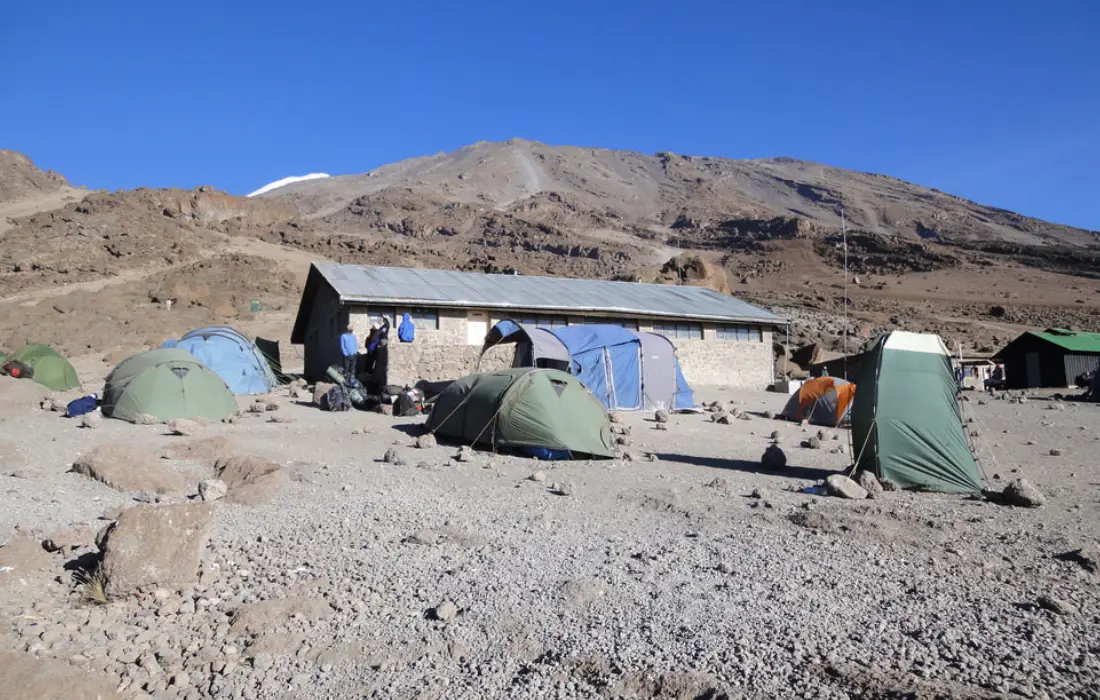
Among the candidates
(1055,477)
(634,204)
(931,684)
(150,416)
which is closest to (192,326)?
(150,416)

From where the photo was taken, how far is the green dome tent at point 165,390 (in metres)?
13.0

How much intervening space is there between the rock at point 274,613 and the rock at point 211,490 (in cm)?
285

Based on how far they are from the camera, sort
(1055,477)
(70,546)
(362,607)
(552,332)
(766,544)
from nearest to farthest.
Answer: (362,607) → (70,546) → (766,544) → (1055,477) → (552,332)

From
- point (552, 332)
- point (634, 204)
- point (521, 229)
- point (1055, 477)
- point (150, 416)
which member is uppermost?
point (634, 204)

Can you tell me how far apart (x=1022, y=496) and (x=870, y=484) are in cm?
152

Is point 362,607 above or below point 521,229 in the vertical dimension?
below

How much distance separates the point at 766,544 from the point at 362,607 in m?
3.46

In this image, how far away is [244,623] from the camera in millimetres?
5125

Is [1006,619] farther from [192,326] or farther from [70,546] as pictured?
[192,326]

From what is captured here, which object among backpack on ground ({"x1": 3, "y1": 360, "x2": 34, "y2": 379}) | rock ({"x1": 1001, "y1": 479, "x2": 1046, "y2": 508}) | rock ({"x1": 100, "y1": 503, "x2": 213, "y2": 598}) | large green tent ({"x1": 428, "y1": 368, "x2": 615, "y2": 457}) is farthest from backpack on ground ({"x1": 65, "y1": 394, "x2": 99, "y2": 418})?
rock ({"x1": 1001, "y1": 479, "x2": 1046, "y2": 508})

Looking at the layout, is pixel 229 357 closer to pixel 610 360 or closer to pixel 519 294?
pixel 610 360

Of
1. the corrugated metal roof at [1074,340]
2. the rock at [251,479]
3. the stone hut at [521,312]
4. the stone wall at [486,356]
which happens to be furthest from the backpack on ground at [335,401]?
the corrugated metal roof at [1074,340]

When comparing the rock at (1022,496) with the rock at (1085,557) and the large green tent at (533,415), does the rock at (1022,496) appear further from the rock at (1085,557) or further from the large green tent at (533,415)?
the large green tent at (533,415)

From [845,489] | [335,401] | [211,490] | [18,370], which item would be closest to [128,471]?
[211,490]
